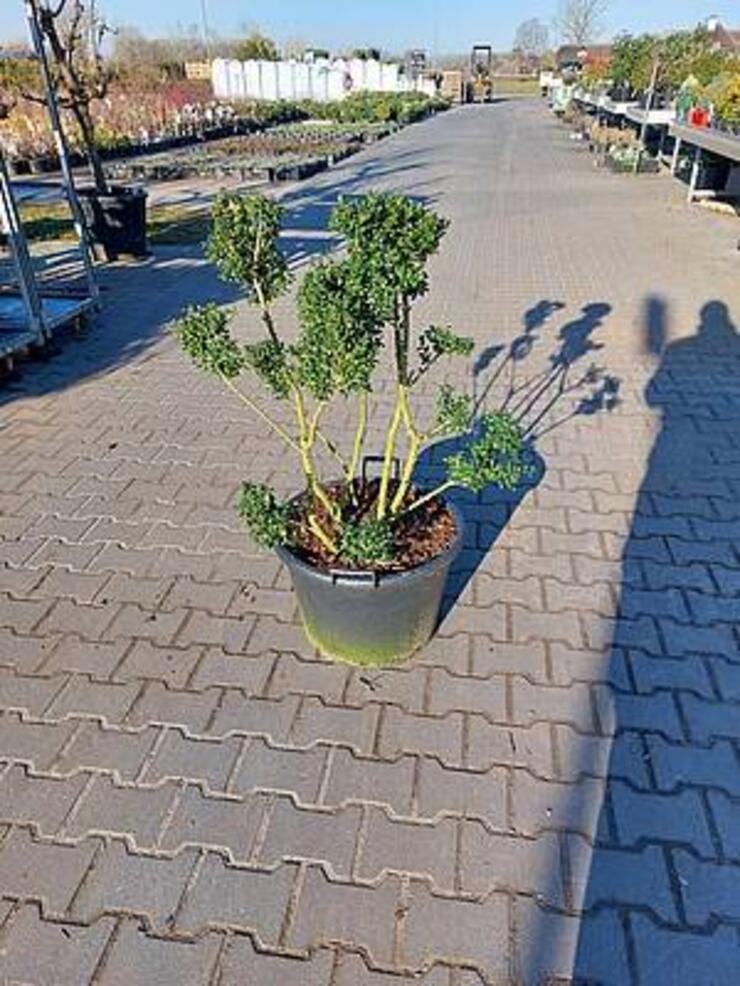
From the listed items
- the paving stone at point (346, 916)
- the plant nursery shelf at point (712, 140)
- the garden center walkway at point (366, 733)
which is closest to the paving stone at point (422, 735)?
the garden center walkway at point (366, 733)

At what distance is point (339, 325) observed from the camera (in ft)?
6.57

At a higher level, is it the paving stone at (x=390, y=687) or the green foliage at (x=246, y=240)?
the green foliage at (x=246, y=240)

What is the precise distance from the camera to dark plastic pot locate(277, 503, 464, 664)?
2.32 m

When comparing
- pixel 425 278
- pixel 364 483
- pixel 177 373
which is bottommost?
pixel 177 373

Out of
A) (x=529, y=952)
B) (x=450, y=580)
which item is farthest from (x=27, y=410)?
(x=529, y=952)

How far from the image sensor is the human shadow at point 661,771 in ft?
5.65

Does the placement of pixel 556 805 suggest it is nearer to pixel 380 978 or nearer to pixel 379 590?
pixel 380 978

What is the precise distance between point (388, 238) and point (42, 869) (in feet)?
6.47

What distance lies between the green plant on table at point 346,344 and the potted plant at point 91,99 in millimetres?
6354

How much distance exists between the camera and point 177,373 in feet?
17.7

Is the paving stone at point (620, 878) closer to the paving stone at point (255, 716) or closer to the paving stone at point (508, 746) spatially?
the paving stone at point (508, 746)

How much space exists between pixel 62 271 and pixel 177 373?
3.62 m

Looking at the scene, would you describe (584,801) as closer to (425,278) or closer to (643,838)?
(643,838)

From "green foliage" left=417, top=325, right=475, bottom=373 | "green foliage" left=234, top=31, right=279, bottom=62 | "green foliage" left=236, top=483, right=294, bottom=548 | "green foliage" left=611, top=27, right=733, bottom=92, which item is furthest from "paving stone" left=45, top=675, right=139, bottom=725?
"green foliage" left=234, top=31, right=279, bottom=62
